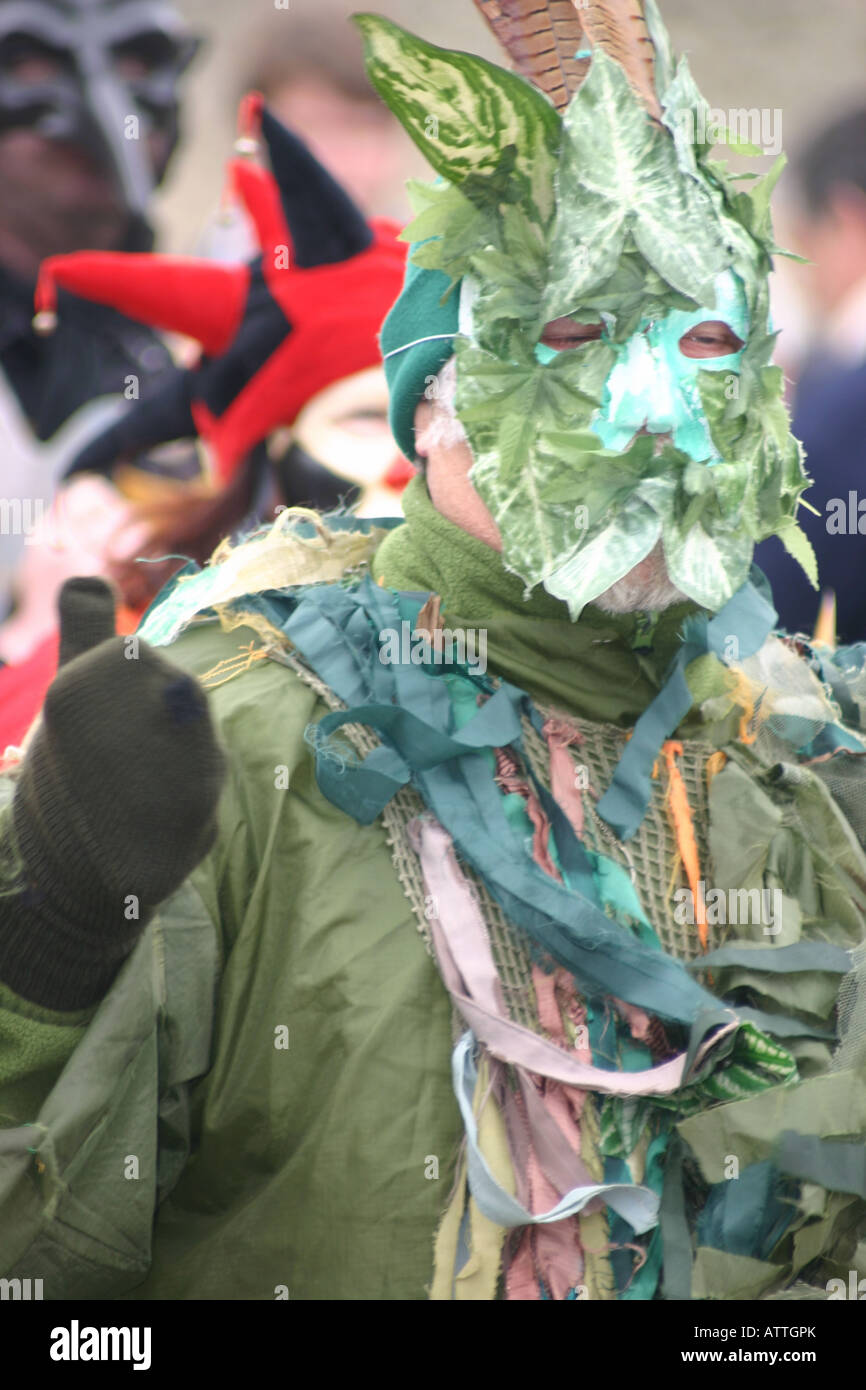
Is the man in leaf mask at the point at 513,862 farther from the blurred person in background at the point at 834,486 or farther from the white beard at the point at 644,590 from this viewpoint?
the blurred person in background at the point at 834,486

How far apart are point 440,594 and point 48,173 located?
10.7 feet

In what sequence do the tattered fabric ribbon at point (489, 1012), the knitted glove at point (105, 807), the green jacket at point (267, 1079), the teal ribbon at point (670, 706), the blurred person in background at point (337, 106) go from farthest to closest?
the blurred person in background at point (337, 106), the teal ribbon at point (670, 706), the tattered fabric ribbon at point (489, 1012), the green jacket at point (267, 1079), the knitted glove at point (105, 807)

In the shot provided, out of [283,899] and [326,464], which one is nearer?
[283,899]

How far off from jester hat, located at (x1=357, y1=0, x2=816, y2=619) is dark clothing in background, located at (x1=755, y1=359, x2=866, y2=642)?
61.7 inches

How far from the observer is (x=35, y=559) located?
177 inches

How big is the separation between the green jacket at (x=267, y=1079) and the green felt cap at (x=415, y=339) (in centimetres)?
47

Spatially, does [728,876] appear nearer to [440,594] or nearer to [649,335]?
[440,594]

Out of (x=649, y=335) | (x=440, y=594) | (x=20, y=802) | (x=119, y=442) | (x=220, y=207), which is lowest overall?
(x=20, y=802)

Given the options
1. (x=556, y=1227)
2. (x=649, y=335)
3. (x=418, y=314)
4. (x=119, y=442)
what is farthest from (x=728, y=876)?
(x=119, y=442)

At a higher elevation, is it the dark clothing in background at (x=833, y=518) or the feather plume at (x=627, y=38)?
the feather plume at (x=627, y=38)

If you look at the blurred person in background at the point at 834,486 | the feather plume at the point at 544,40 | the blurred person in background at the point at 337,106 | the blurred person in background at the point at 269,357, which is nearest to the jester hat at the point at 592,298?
the feather plume at the point at 544,40

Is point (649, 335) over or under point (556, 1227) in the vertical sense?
over

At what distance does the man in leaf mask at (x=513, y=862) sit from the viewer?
1931mm
